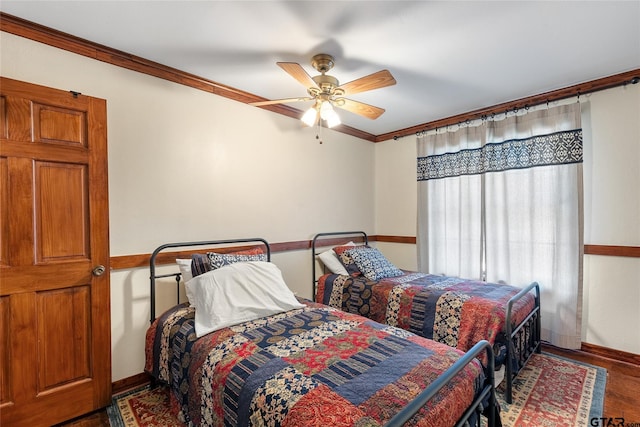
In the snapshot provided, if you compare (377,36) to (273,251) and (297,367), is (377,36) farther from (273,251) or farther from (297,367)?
(273,251)

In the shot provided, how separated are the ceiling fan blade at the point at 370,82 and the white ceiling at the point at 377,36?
0.86 ft

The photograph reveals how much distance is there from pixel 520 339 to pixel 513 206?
1393 mm

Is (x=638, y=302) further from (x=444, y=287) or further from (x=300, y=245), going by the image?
(x=300, y=245)

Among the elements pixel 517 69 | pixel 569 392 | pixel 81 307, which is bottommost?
pixel 569 392

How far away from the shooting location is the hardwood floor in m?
1.90

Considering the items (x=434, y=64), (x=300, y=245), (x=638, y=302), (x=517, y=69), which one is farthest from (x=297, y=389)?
(x=638, y=302)

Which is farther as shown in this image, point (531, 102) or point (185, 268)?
point (531, 102)

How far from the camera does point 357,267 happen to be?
10.7ft

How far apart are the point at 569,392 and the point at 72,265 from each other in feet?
11.8

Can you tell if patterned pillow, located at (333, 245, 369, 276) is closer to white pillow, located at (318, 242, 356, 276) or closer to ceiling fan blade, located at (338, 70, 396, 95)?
white pillow, located at (318, 242, 356, 276)

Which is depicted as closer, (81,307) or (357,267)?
(81,307)

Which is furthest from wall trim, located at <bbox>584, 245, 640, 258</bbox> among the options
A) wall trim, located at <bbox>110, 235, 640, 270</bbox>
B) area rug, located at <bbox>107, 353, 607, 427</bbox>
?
area rug, located at <bbox>107, 353, 607, 427</bbox>

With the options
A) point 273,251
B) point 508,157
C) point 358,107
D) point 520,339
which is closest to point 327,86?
point 358,107

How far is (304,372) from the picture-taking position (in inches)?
53.2
